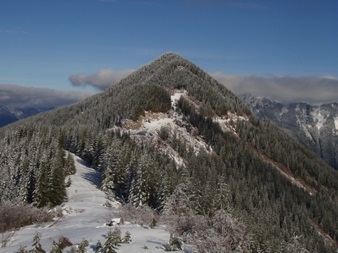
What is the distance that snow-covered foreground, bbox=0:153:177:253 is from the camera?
3332 cm

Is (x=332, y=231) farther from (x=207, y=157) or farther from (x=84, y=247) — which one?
(x=84, y=247)

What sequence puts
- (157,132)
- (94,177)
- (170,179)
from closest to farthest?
(170,179) < (94,177) < (157,132)

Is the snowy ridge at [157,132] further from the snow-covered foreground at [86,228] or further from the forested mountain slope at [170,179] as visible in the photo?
the snow-covered foreground at [86,228]

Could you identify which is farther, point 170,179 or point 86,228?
point 170,179

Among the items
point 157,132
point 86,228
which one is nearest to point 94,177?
point 86,228

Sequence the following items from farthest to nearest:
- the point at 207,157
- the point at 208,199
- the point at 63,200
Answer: the point at 207,157 → the point at 63,200 → the point at 208,199

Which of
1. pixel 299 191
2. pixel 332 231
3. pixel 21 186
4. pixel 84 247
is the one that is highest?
pixel 84 247

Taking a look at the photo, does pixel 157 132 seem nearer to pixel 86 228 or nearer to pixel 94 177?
pixel 94 177

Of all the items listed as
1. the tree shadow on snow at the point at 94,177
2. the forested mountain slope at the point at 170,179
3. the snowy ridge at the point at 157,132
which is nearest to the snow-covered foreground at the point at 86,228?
the tree shadow on snow at the point at 94,177

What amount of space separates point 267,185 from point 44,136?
102499 millimetres

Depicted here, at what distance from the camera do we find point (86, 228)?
43094mm

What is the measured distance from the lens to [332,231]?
541ft

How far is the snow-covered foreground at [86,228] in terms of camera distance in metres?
33.3

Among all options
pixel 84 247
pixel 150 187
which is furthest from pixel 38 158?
pixel 84 247
